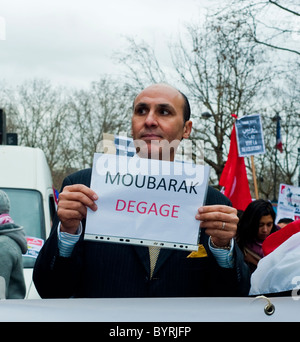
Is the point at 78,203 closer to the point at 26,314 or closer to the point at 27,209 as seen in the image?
the point at 26,314

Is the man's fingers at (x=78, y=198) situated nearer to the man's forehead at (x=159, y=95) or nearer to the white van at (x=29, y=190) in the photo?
the man's forehead at (x=159, y=95)

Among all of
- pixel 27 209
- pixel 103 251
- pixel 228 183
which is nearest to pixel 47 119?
pixel 228 183

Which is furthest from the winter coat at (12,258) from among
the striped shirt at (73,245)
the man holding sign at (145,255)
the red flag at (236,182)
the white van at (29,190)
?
the red flag at (236,182)

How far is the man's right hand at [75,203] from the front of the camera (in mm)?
2295

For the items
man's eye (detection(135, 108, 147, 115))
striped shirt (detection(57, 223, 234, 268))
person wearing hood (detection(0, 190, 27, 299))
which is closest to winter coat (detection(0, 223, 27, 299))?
person wearing hood (detection(0, 190, 27, 299))

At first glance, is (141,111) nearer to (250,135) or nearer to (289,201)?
(289,201)

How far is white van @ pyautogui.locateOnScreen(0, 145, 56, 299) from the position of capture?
6074 millimetres

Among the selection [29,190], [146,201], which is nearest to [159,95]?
[146,201]

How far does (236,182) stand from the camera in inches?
380

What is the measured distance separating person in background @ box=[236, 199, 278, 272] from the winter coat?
7.41 feet

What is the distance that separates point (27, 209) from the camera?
616cm

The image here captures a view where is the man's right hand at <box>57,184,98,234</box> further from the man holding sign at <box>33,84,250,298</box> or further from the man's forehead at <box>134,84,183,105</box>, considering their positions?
the man's forehead at <box>134,84,183,105</box>

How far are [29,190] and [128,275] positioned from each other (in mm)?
3971
